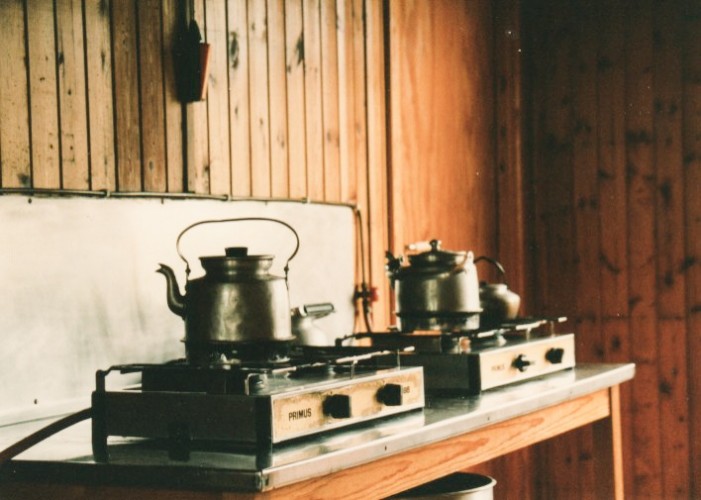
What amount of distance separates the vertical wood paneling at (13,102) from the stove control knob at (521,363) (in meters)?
1.40

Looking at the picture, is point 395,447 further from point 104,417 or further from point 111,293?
point 111,293

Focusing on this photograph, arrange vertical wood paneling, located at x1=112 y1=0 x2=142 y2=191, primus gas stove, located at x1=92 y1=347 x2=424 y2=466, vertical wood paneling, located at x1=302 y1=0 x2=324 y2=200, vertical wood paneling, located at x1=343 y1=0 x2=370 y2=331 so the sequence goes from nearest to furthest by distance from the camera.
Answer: primus gas stove, located at x1=92 y1=347 x2=424 y2=466
vertical wood paneling, located at x1=112 y1=0 x2=142 y2=191
vertical wood paneling, located at x1=302 y1=0 x2=324 y2=200
vertical wood paneling, located at x1=343 y1=0 x2=370 y2=331

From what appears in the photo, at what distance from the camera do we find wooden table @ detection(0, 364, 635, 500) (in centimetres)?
183

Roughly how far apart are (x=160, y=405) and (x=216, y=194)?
1.19 meters

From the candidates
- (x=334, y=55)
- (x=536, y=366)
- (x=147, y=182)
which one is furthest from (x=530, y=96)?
(x=147, y=182)

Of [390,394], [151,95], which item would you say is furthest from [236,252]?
[151,95]

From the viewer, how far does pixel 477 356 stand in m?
2.83

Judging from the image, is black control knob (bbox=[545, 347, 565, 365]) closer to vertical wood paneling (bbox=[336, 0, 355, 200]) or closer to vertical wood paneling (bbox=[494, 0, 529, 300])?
vertical wood paneling (bbox=[336, 0, 355, 200])

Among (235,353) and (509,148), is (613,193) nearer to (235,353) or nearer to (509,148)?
(509,148)

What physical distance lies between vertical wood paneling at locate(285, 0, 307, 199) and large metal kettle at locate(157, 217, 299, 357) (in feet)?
4.08

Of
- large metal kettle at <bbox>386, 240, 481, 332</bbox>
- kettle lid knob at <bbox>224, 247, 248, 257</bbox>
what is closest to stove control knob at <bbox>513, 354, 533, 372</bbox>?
large metal kettle at <bbox>386, 240, 481, 332</bbox>

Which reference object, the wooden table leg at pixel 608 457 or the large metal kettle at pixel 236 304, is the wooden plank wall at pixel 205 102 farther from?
the wooden table leg at pixel 608 457

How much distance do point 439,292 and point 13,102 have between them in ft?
4.27

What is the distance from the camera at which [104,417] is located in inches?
81.8
